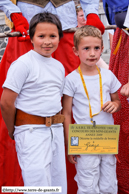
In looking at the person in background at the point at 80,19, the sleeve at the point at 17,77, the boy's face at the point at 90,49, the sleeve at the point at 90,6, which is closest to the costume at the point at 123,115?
the sleeve at the point at 90,6

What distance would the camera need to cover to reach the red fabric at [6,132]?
2.31m

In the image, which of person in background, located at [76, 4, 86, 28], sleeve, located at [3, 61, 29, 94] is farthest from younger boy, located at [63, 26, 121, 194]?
person in background, located at [76, 4, 86, 28]

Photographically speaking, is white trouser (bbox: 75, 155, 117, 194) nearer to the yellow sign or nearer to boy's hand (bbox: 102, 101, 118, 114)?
the yellow sign

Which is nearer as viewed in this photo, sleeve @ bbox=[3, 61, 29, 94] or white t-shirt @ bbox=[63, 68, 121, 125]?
sleeve @ bbox=[3, 61, 29, 94]

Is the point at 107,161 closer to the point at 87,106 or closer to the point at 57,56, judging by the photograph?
the point at 87,106

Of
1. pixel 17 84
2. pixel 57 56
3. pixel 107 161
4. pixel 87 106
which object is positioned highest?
pixel 57 56

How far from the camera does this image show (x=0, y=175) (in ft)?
7.50

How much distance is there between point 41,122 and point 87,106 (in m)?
0.37

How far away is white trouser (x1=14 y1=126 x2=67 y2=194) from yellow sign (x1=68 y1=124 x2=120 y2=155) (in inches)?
3.7

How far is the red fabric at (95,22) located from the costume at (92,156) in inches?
19.5

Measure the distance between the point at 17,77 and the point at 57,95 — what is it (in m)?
0.28

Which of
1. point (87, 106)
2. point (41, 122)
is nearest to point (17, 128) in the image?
point (41, 122)

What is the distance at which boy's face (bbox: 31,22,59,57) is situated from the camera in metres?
1.69

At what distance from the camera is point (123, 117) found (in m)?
2.21
